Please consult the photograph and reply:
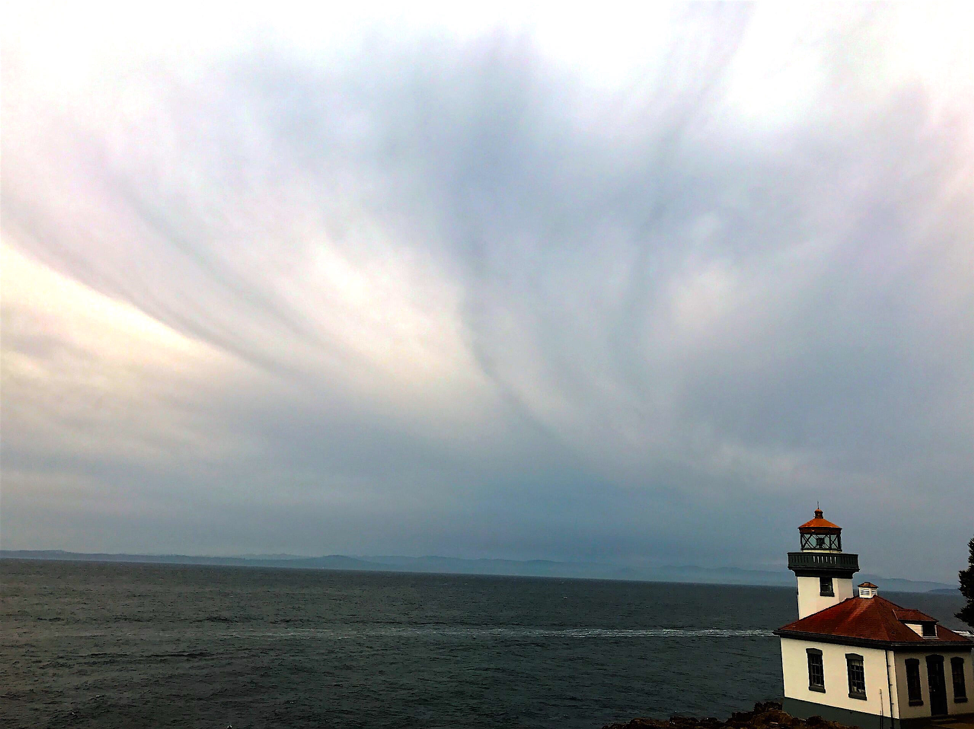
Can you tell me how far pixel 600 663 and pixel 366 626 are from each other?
40.6 meters

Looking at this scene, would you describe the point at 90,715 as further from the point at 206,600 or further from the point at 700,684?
the point at 206,600

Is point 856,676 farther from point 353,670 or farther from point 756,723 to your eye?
point 353,670

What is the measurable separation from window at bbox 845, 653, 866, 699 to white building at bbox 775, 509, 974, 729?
44 millimetres

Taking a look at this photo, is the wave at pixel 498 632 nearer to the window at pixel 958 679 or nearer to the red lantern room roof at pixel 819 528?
the red lantern room roof at pixel 819 528

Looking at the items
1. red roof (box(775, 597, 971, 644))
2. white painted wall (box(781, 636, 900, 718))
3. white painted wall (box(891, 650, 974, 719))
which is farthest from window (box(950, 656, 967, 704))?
white painted wall (box(781, 636, 900, 718))

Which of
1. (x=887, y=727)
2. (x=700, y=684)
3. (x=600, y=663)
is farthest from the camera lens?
(x=600, y=663)

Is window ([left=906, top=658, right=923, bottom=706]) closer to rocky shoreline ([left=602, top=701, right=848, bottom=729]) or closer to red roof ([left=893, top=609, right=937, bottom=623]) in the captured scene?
red roof ([left=893, top=609, right=937, bottom=623])

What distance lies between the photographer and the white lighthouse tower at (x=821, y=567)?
3653cm

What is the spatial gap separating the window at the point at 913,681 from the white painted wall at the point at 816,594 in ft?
20.9

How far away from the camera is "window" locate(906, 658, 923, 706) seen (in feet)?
96.2

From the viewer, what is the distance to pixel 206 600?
434 ft

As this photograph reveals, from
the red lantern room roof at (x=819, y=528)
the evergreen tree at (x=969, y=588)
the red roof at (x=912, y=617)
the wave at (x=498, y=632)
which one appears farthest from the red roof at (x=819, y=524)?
the wave at (x=498, y=632)

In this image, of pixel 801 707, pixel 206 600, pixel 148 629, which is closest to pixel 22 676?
pixel 148 629

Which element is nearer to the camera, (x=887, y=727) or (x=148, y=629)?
(x=887, y=727)
